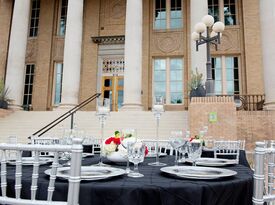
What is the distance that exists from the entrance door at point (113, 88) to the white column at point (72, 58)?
132 inches

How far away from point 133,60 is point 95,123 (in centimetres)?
360

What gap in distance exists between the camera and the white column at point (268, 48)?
38.9 ft

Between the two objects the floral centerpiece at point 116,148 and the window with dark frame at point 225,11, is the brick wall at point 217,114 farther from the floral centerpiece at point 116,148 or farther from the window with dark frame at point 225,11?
the window with dark frame at point 225,11

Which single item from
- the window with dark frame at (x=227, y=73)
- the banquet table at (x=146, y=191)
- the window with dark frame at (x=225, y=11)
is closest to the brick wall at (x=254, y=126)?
the window with dark frame at (x=227, y=73)

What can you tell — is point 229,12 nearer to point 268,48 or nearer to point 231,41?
point 231,41

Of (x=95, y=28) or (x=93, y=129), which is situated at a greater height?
(x=95, y=28)

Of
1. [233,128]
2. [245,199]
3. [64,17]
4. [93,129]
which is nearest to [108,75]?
[64,17]

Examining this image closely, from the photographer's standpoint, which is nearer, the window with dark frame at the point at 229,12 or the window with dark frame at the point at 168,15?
the window with dark frame at the point at 229,12

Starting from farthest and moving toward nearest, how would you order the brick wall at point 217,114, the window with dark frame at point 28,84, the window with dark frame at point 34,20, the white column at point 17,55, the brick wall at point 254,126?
1. the window with dark frame at point 34,20
2. the window with dark frame at point 28,84
3. the white column at point 17,55
4. the brick wall at point 254,126
5. the brick wall at point 217,114

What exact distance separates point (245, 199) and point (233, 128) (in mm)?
8781

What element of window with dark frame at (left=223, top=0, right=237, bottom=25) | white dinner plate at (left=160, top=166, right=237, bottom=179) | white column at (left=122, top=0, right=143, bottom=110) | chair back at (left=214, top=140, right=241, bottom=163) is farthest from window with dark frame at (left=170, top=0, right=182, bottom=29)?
white dinner plate at (left=160, top=166, right=237, bottom=179)

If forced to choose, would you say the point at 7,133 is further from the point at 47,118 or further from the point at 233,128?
the point at 233,128

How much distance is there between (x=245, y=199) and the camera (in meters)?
1.96

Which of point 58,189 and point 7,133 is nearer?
point 58,189
